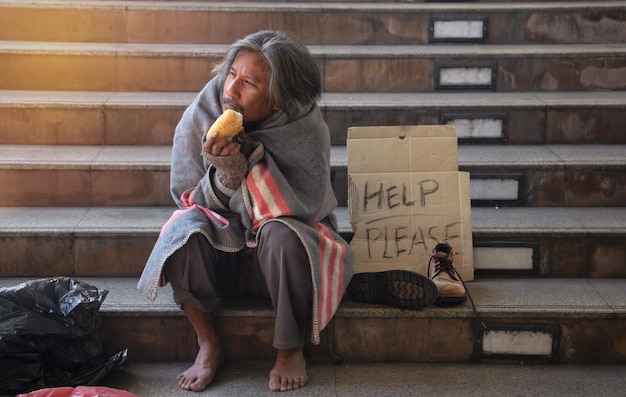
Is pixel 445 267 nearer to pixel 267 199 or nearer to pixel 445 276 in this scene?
pixel 445 276

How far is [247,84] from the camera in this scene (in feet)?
10.1

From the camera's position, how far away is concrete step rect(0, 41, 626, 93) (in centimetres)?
443

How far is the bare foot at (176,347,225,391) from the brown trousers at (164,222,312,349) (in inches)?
7.0

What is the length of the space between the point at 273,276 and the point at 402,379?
0.63 metres

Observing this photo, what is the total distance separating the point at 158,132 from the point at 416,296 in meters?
1.64

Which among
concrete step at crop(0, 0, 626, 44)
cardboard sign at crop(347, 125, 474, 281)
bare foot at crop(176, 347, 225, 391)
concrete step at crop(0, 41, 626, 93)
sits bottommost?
bare foot at crop(176, 347, 225, 391)

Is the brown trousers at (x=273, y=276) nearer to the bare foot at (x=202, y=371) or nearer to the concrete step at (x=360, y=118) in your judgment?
the bare foot at (x=202, y=371)

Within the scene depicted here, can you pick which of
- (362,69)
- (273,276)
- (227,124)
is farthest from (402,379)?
(362,69)

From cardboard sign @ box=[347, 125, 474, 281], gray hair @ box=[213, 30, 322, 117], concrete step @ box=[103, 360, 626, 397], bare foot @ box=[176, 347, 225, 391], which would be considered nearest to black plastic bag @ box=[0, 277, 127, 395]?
concrete step @ box=[103, 360, 626, 397]

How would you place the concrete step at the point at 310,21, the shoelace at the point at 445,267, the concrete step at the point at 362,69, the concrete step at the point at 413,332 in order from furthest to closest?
the concrete step at the point at 310,21 < the concrete step at the point at 362,69 < the shoelace at the point at 445,267 < the concrete step at the point at 413,332

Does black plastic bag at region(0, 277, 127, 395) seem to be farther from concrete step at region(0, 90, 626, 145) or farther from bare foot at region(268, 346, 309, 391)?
concrete step at region(0, 90, 626, 145)

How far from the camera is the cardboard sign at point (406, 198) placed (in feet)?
11.6

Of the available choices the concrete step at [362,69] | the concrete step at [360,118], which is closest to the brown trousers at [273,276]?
the concrete step at [360,118]

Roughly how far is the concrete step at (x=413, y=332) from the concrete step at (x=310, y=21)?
195cm
